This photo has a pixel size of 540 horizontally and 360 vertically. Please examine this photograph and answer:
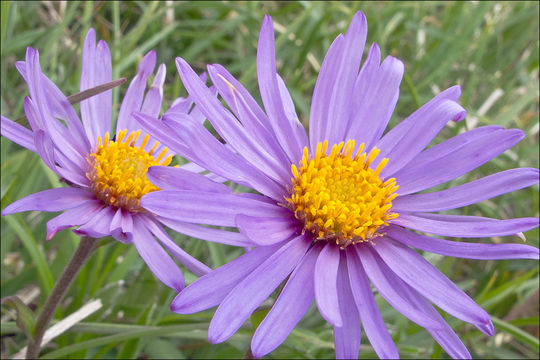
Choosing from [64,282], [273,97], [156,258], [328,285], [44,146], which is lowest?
[64,282]

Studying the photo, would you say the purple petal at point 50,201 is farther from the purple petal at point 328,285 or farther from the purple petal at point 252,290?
the purple petal at point 328,285

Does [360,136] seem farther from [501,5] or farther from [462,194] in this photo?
[501,5]

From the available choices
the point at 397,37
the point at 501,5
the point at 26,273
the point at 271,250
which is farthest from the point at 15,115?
the point at 501,5

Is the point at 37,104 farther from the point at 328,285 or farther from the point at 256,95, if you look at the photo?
the point at 256,95

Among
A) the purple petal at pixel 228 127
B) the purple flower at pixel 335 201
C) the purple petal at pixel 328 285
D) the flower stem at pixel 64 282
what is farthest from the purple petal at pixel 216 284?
the flower stem at pixel 64 282

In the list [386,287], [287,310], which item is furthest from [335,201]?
[287,310]

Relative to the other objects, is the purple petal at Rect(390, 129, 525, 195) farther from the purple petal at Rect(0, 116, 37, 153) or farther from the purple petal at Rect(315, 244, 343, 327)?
the purple petal at Rect(0, 116, 37, 153)
